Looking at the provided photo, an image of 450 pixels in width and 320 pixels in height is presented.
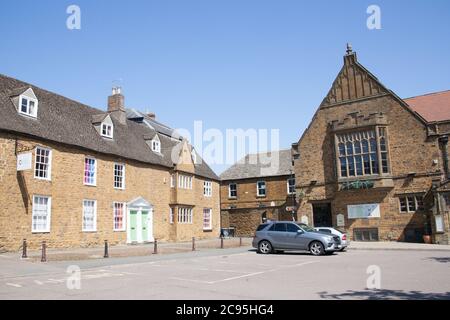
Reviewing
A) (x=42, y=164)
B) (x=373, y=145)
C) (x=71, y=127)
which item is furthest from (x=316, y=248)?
(x=71, y=127)

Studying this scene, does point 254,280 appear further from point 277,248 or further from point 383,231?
point 383,231

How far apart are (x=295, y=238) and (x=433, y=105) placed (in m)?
20.2

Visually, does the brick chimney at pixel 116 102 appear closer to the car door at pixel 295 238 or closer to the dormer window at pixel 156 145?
the dormer window at pixel 156 145

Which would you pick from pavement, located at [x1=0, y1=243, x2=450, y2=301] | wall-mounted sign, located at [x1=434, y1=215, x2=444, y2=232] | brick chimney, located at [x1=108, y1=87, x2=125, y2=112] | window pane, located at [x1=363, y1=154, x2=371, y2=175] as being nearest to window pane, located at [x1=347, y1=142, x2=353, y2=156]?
window pane, located at [x1=363, y1=154, x2=371, y2=175]

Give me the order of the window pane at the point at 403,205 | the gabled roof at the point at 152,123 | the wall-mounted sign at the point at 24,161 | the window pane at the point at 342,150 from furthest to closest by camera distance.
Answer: the gabled roof at the point at 152,123
the window pane at the point at 342,150
the window pane at the point at 403,205
the wall-mounted sign at the point at 24,161

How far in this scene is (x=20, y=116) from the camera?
22.1 m

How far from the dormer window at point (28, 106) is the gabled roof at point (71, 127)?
337mm

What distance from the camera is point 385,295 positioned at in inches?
345

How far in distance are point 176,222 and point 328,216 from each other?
1296 cm

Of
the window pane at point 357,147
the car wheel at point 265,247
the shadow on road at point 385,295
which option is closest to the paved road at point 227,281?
the shadow on road at point 385,295

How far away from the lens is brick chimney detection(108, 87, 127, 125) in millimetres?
33094

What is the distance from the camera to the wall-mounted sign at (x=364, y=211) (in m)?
30.4
